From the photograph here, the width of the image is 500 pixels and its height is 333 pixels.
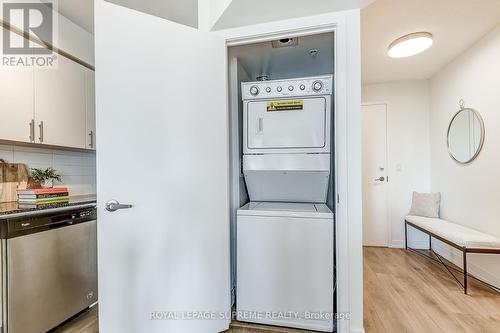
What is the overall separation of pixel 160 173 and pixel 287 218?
0.92 metres

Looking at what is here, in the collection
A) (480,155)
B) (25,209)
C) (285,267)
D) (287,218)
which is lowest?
(285,267)

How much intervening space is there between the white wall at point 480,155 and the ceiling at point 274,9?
1.81 metres

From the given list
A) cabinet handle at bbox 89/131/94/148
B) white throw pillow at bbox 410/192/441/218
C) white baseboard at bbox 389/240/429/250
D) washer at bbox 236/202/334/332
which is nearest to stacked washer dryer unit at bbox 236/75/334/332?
washer at bbox 236/202/334/332

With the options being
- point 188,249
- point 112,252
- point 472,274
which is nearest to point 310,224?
point 188,249

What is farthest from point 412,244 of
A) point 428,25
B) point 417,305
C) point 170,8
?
point 170,8

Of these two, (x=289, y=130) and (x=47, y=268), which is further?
(x=289, y=130)

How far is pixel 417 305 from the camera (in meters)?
Answer: 1.98

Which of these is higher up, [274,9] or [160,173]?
[274,9]

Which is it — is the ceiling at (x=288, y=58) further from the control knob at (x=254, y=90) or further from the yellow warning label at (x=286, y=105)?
the yellow warning label at (x=286, y=105)

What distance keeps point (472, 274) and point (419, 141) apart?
1.74 metres

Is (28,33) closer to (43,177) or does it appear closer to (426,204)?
(43,177)

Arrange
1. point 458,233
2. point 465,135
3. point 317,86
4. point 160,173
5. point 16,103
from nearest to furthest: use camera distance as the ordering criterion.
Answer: point 160,173 < point 16,103 < point 317,86 < point 458,233 < point 465,135

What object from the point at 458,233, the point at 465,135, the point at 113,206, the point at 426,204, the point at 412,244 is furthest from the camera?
the point at 412,244

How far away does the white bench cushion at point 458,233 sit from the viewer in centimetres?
211
